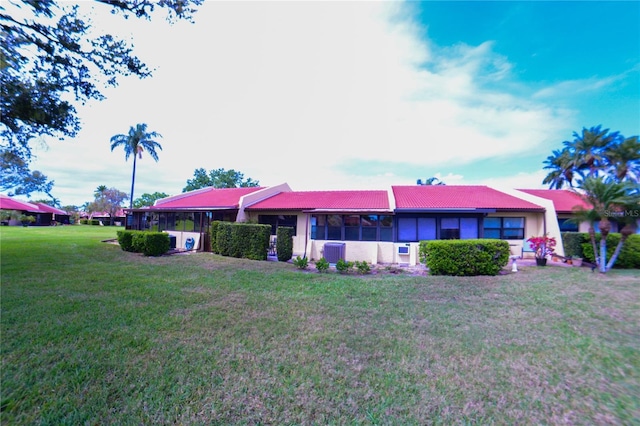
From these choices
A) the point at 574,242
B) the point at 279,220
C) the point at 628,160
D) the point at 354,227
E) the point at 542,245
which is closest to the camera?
the point at 628,160

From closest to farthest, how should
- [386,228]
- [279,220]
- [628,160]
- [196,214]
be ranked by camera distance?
1. [628,160]
2. [386,228]
3. [279,220]
4. [196,214]

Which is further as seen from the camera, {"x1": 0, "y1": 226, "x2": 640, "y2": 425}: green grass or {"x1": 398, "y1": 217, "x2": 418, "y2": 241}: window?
{"x1": 398, "y1": 217, "x2": 418, "y2": 241}: window

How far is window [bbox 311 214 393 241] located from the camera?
1343 cm

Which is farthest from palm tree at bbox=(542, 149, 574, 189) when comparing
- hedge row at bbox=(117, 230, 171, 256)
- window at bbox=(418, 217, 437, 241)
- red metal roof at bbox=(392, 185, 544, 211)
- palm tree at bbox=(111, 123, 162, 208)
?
palm tree at bbox=(111, 123, 162, 208)

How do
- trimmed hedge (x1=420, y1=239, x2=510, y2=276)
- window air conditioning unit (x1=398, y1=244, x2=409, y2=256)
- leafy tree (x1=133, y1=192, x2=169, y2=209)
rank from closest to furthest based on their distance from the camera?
trimmed hedge (x1=420, y1=239, x2=510, y2=276) < window air conditioning unit (x1=398, y1=244, x2=409, y2=256) < leafy tree (x1=133, y1=192, x2=169, y2=209)

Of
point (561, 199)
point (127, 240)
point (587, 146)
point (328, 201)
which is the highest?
point (587, 146)

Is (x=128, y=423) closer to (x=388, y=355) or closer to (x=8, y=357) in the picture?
(x=8, y=357)

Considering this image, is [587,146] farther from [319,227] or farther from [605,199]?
[319,227]

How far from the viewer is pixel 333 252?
12992mm

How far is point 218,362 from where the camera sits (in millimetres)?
3350

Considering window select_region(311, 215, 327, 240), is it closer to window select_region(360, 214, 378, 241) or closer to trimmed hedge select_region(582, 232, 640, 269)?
window select_region(360, 214, 378, 241)

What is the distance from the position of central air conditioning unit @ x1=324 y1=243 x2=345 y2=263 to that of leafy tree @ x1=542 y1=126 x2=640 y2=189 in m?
10.1

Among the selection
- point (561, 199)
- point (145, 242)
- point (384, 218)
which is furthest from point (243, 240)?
point (561, 199)

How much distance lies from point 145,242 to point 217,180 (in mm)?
28494
